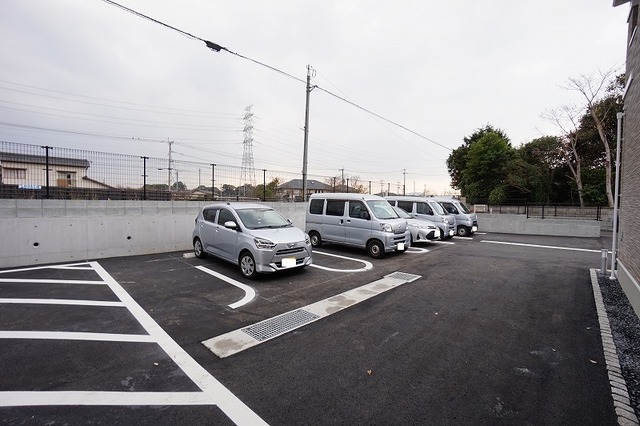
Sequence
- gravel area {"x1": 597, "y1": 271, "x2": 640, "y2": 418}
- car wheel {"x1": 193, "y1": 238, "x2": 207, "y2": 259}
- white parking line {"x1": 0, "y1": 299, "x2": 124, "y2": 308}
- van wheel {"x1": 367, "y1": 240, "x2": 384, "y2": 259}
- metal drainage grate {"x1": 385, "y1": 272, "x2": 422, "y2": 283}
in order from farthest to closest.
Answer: van wheel {"x1": 367, "y1": 240, "x2": 384, "y2": 259}, car wheel {"x1": 193, "y1": 238, "x2": 207, "y2": 259}, metal drainage grate {"x1": 385, "y1": 272, "x2": 422, "y2": 283}, white parking line {"x1": 0, "y1": 299, "x2": 124, "y2": 308}, gravel area {"x1": 597, "y1": 271, "x2": 640, "y2": 418}

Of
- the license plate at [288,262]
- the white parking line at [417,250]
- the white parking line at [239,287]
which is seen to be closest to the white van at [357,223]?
the white parking line at [417,250]

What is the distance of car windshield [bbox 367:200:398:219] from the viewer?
916 centimetres

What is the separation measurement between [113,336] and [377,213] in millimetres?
7123

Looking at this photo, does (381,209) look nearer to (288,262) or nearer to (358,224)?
(358,224)

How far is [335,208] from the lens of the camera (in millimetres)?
9875

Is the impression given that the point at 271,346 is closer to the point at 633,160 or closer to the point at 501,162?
the point at 633,160

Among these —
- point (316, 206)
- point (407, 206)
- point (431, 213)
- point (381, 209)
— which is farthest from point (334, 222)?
point (431, 213)

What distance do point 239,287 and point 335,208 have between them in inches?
190

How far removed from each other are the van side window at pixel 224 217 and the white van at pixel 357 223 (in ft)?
12.1

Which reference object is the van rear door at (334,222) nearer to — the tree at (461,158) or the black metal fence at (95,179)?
the black metal fence at (95,179)

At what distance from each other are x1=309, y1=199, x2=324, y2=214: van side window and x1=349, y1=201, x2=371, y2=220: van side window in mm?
1204

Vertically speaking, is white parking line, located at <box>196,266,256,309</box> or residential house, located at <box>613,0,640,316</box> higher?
residential house, located at <box>613,0,640,316</box>

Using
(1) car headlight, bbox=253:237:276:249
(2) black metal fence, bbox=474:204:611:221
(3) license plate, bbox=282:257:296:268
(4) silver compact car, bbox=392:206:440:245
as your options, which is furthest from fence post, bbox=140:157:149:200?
(2) black metal fence, bbox=474:204:611:221

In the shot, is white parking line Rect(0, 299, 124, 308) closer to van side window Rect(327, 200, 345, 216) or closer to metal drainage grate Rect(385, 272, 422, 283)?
metal drainage grate Rect(385, 272, 422, 283)
